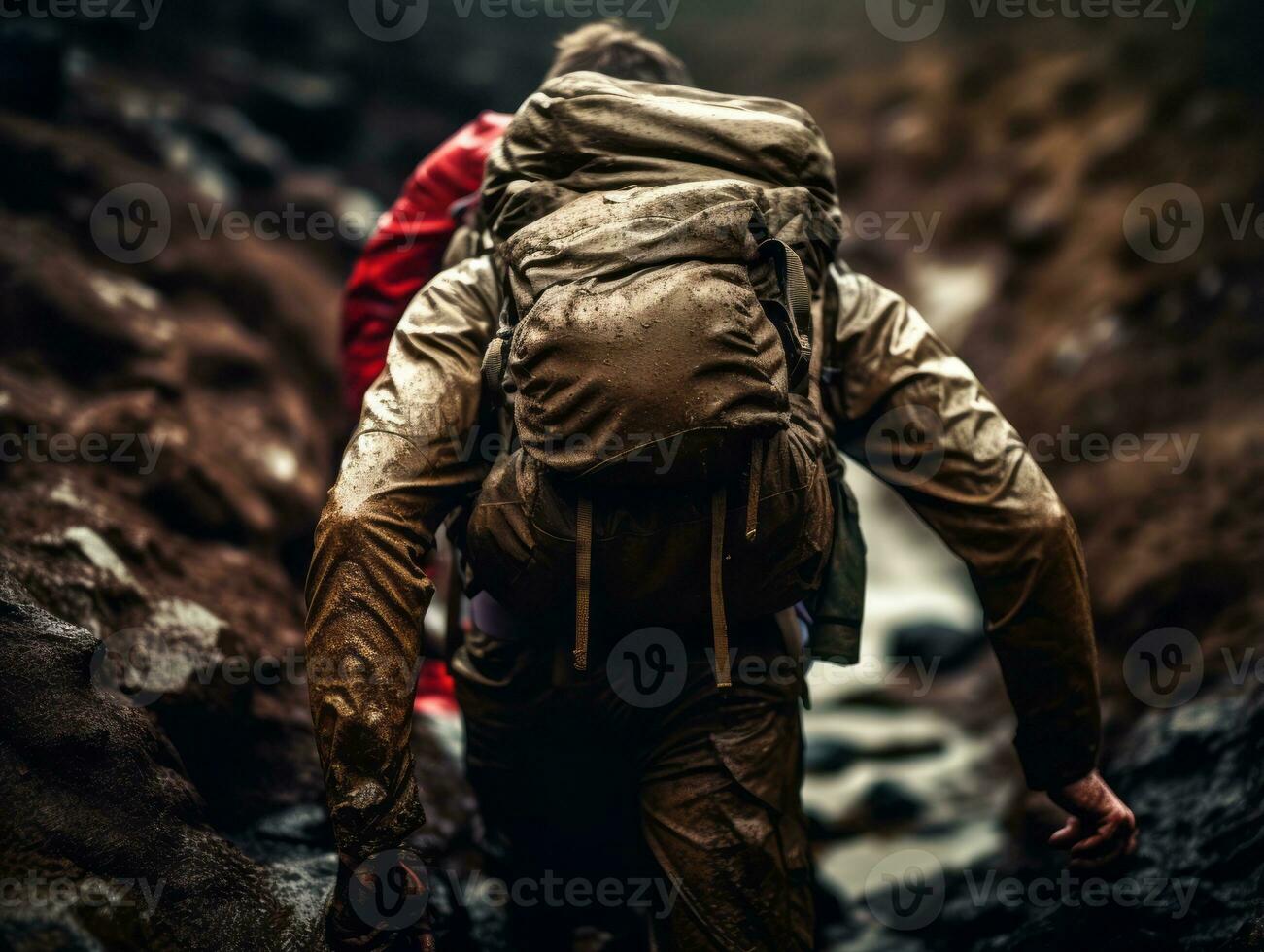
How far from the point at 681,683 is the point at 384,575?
27.3 inches

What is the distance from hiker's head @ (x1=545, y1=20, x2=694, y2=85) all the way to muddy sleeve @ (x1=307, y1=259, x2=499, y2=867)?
99 centimetres

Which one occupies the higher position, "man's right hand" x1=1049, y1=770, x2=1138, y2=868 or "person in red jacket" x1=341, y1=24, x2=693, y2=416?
"person in red jacket" x1=341, y1=24, x2=693, y2=416

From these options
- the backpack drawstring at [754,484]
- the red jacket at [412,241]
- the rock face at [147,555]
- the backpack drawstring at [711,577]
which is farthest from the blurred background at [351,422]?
the backpack drawstring at [754,484]

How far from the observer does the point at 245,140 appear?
7.46 m

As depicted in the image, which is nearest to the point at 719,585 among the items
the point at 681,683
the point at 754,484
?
the point at 754,484

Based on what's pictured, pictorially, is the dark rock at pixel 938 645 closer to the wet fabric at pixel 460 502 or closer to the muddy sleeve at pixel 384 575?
the wet fabric at pixel 460 502

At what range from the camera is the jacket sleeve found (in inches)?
91.9

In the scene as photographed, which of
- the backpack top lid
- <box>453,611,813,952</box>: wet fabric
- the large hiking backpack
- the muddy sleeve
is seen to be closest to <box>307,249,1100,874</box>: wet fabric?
the muddy sleeve

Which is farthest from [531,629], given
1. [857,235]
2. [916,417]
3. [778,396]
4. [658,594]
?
[857,235]

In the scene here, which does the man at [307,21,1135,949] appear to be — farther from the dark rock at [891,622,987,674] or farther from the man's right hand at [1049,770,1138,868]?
the dark rock at [891,622,987,674]

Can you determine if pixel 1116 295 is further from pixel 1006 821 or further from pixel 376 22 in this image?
pixel 376 22

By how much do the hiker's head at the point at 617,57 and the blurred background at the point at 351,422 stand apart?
185cm

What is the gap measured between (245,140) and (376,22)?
4.09 m

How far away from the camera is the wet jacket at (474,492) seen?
6.32 ft
